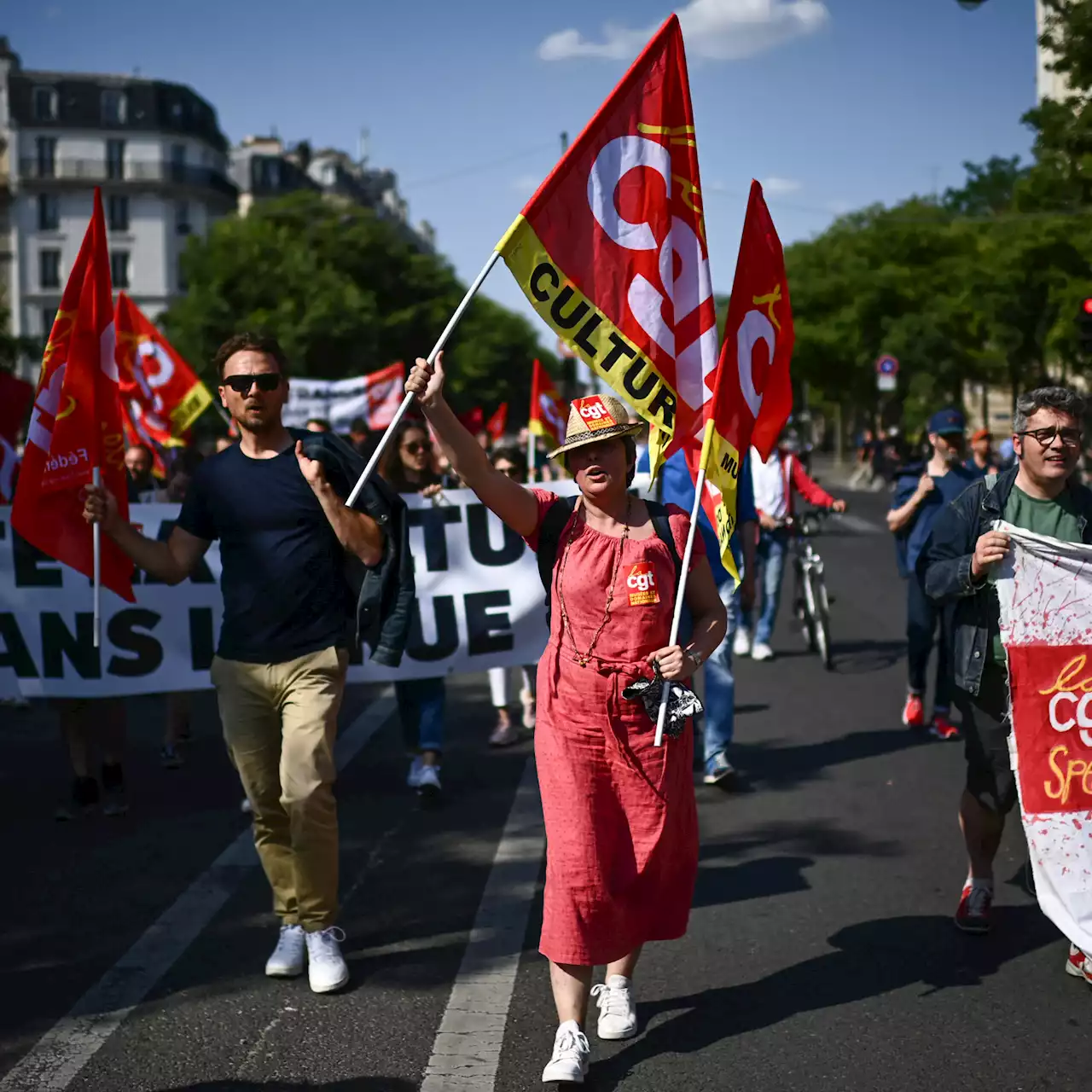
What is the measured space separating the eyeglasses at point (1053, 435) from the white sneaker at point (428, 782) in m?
3.61

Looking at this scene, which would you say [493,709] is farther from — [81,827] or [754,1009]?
[754,1009]

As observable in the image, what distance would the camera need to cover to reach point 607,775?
4.43m

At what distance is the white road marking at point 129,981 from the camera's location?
4.40 m

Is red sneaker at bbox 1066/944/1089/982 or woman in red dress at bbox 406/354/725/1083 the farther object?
red sneaker at bbox 1066/944/1089/982

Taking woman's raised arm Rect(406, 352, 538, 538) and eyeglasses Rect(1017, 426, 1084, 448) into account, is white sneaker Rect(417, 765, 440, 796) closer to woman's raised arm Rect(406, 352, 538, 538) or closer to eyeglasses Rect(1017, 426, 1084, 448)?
woman's raised arm Rect(406, 352, 538, 538)

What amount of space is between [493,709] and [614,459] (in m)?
6.39

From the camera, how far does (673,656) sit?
433 centimetres

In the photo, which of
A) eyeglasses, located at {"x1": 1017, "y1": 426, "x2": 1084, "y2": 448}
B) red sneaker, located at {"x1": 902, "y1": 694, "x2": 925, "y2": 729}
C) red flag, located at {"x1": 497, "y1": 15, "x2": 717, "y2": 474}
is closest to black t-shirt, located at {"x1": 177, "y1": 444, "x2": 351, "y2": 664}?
red flag, located at {"x1": 497, "y1": 15, "x2": 717, "y2": 474}

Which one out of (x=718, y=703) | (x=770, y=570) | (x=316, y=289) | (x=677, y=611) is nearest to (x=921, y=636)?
(x=718, y=703)

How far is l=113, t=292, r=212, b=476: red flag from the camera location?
14234 mm

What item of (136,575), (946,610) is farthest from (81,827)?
(946,610)

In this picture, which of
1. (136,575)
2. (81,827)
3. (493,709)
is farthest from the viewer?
(493,709)

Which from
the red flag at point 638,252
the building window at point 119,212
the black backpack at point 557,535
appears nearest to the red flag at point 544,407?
the red flag at point 638,252

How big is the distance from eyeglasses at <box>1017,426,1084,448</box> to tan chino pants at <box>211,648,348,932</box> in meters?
2.30
